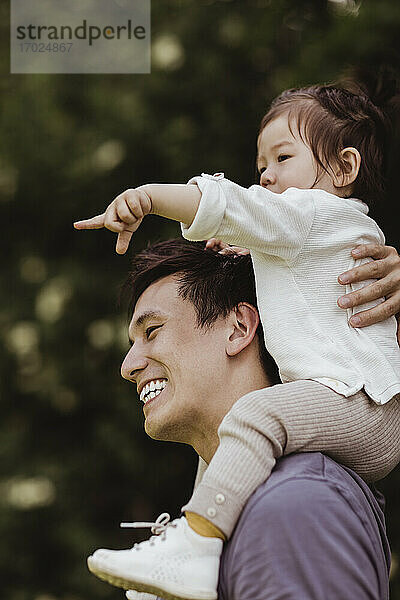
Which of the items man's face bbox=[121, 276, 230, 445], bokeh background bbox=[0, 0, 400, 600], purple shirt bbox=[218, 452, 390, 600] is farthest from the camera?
bokeh background bbox=[0, 0, 400, 600]

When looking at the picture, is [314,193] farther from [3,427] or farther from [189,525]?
[3,427]

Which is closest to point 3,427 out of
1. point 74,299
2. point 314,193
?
point 74,299

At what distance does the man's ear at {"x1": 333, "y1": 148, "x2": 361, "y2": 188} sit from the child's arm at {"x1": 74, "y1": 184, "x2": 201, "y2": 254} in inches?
17.1

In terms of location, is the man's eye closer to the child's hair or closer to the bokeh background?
the child's hair

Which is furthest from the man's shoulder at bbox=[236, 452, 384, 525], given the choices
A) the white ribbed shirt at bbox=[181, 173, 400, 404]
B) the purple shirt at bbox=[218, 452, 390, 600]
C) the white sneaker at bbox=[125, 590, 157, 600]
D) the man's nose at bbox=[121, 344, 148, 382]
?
the white sneaker at bbox=[125, 590, 157, 600]

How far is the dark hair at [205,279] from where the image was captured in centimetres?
209

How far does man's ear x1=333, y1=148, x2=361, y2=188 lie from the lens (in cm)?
206

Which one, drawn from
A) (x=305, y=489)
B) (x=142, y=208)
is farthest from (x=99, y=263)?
(x=305, y=489)

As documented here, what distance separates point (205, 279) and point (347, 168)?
411mm

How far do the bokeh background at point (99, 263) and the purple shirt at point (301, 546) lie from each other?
2.65 meters

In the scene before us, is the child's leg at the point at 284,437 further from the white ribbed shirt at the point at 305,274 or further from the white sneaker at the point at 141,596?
the white sneaker at the point at 141,596

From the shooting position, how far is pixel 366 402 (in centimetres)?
182

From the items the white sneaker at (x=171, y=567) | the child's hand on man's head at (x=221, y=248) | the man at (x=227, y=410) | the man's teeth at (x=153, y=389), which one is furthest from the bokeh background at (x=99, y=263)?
the white sneaker at (x=171, y=567)

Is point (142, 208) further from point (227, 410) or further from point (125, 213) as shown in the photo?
point (227, 410)
